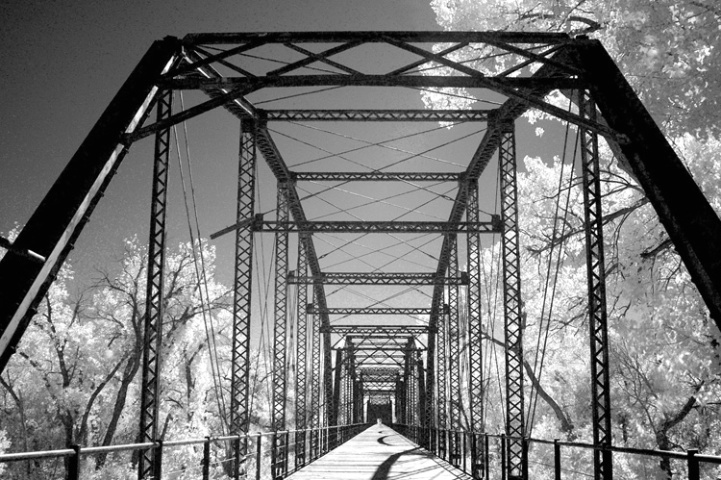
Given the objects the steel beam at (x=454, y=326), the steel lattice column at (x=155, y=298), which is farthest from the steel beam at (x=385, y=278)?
the steel lattice column at (x=155, y=298)

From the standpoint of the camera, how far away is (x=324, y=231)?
2150 cm

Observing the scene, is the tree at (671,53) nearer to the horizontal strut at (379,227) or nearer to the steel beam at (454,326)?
the horizontal strut at (379,227)

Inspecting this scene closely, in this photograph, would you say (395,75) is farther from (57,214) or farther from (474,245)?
(474,245)

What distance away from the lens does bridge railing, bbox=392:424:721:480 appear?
5075 millimetres

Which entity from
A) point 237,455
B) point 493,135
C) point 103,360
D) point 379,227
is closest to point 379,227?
point 379,227

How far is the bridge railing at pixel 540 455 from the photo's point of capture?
507 centimetres

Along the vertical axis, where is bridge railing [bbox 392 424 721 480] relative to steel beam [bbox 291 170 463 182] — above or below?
below

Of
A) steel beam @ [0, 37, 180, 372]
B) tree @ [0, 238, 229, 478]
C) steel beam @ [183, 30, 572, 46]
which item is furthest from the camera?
tree @ [0, 238, 229, 478]

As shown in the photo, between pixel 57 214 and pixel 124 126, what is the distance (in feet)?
5.18

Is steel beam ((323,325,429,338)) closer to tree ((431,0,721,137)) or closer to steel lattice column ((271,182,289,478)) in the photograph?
steel lattice column ((271,182,289,478))

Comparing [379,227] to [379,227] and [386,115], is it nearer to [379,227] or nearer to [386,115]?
[379,227]

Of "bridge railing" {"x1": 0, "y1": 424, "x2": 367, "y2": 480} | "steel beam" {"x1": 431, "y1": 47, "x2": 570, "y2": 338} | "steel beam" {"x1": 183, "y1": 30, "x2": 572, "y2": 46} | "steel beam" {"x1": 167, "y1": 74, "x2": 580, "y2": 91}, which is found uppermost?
"steel beam" {"x1": 431, "y1": 47, "x2": 570, "y2": 338}

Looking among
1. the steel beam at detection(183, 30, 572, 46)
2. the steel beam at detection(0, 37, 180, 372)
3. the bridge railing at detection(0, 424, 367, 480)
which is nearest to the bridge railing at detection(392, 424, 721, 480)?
the bridge railing at detection(0, 424, 367, 480)

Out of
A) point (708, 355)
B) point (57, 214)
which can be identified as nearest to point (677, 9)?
point (708, 355)
